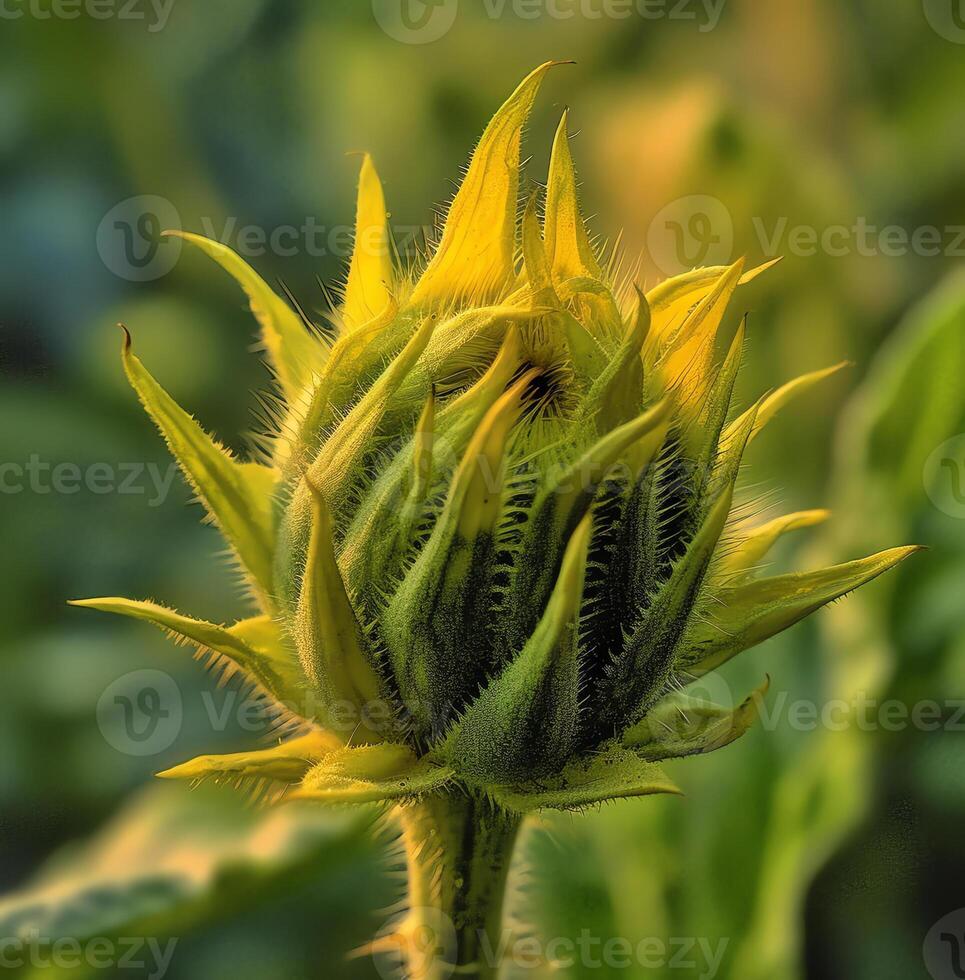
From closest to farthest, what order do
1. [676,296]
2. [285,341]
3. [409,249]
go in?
[676,296]
[285,341]
[409,249]

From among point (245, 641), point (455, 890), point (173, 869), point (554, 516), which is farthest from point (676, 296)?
point (173, 869)

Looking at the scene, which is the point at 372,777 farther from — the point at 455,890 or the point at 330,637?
the point at 455,890

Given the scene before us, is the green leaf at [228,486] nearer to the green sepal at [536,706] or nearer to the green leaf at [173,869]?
the green sepal at [536,706]

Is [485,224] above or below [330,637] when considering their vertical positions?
above

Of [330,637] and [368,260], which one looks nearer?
[330,637]

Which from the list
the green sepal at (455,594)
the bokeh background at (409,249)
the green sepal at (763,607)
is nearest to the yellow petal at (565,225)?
the green sepal at (455,594)

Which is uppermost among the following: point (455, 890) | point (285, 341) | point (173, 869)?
point (285, 341)

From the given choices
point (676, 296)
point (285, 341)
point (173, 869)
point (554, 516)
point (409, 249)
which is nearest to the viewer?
point (554, 516)
